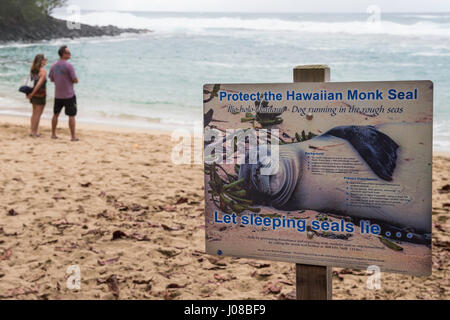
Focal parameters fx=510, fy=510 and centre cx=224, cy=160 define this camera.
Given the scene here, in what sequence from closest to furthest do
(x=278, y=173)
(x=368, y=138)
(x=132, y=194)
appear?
(x=368, y=138)
(x=278, y=173)
(x=132, y=194)

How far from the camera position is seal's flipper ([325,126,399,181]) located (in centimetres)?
223

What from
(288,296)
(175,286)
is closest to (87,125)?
(175,286)

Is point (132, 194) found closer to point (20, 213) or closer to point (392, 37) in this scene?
point (20, 213)

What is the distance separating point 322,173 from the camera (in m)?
2.34

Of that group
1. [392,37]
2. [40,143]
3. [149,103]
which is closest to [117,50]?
[392,37]

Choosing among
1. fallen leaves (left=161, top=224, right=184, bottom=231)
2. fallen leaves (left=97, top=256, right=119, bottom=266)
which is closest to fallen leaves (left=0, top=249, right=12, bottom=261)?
fallen leaves (left=97, top=256, right=119, bottom=266)

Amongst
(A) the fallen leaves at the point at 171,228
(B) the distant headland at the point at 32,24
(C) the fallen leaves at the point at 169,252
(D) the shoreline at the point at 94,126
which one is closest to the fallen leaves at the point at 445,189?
(A) the fallen leaves at the point at 171,228

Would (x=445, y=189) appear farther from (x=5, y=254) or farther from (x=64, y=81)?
(x=64, y=81)

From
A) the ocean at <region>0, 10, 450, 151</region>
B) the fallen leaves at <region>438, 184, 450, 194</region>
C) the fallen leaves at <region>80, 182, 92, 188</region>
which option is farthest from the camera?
the ocean at <region>0, 10, 450, 151</region>

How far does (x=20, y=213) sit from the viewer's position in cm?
561

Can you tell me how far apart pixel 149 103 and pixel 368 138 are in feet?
67.8

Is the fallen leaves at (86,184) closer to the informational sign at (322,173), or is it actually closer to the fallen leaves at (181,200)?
the fallen leaves at (181,200)

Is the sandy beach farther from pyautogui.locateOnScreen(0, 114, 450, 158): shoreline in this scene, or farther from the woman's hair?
pyautogui.locateOnScreen(0, 114, 450, 158): shoreline
